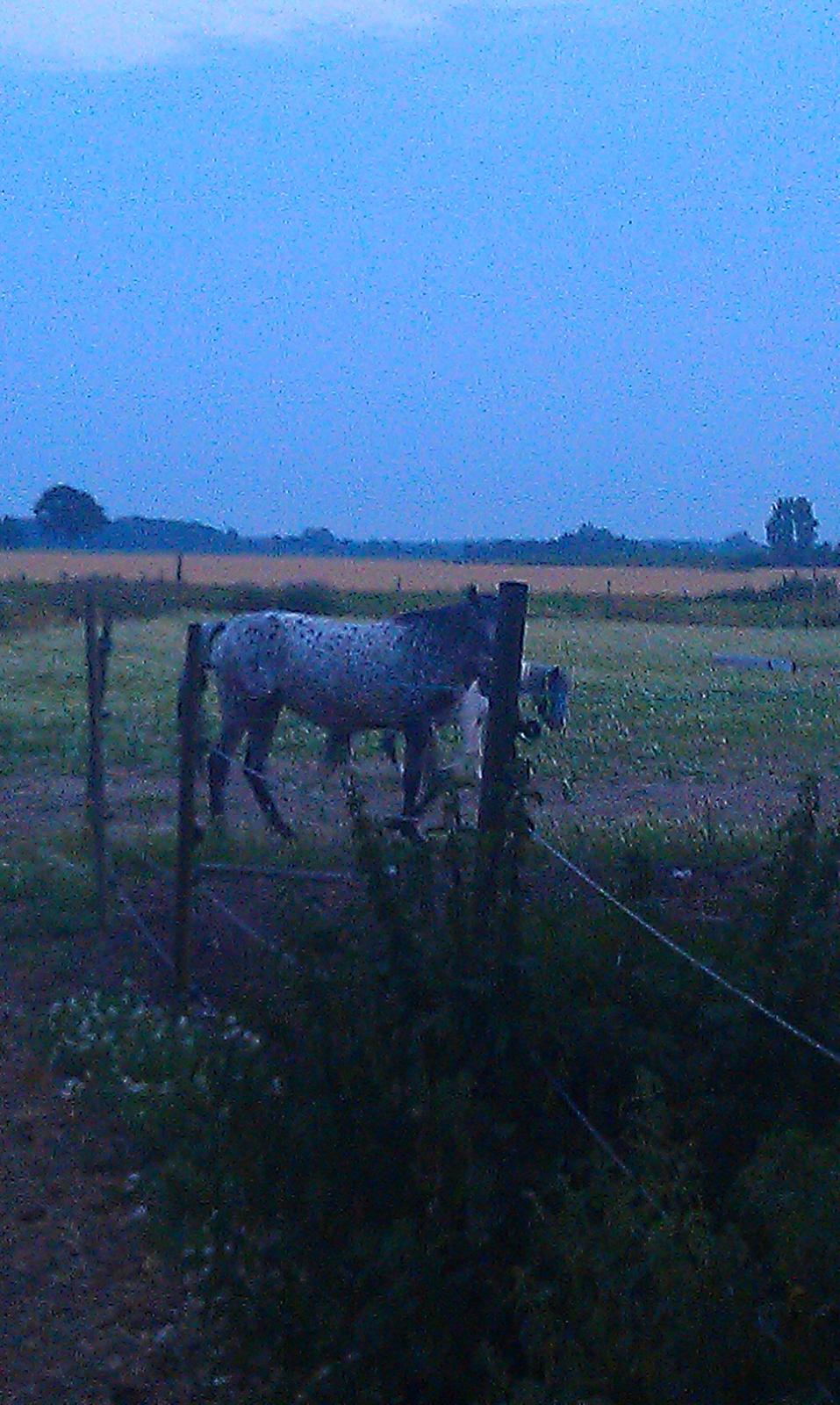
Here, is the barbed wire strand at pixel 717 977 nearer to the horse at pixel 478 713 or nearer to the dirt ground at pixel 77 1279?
the dirt ground at pixel 77 1279

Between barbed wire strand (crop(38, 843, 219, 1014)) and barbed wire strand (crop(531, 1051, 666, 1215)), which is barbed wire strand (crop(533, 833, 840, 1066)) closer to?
barbed wire strand (crop(531, 1051, 666, 1215))

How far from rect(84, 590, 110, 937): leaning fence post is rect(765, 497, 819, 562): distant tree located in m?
50.4

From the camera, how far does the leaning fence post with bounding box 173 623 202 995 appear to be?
7172mm

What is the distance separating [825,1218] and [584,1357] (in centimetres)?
48

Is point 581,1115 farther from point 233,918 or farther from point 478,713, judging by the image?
point 478,713

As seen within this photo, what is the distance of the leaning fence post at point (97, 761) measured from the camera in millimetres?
8273

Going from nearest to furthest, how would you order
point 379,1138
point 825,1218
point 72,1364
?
point 825,1218, point 379,1138, point 72,1364

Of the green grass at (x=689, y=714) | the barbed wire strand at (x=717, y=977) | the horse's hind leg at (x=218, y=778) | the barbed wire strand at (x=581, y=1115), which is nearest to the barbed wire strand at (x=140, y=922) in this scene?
the horse's hind leg at (x=218, y=778)

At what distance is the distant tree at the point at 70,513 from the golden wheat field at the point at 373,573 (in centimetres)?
475

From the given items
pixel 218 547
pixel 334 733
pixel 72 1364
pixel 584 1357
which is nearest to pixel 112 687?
pixel 334 733

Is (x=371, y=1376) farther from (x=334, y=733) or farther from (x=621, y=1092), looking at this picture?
(x=334, y=733)

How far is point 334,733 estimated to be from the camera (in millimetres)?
11352

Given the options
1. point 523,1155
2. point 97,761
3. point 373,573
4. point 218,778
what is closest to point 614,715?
point 218,778

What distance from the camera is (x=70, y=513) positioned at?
57812 millimetres
